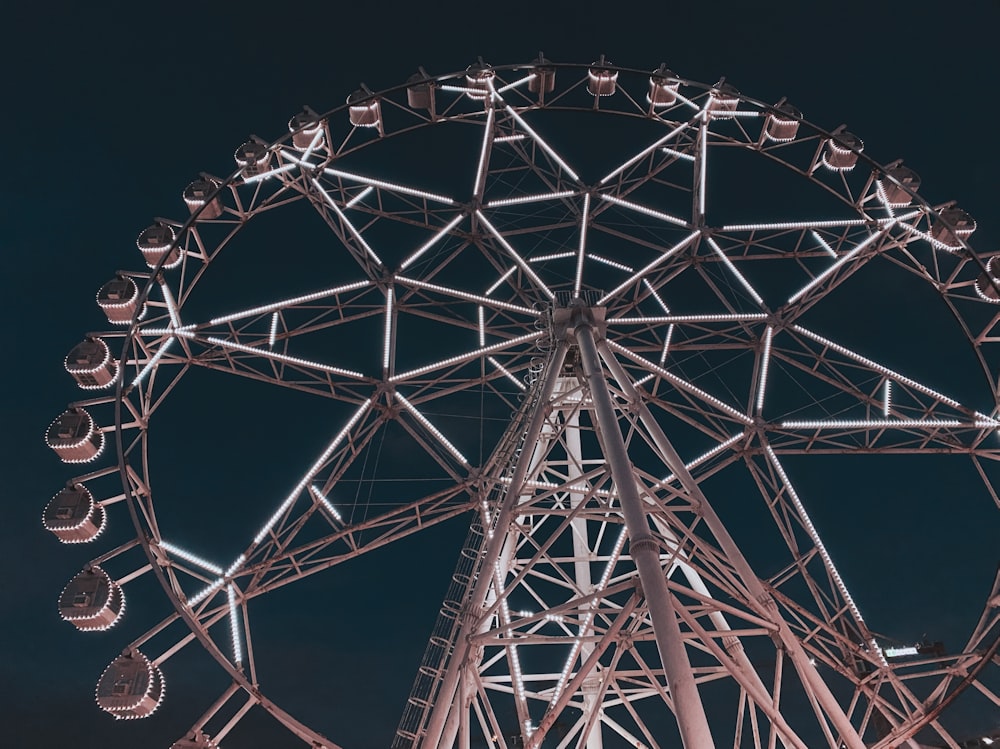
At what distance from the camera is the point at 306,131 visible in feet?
58.4

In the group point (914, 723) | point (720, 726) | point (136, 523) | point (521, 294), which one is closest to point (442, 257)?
point (521, 294)

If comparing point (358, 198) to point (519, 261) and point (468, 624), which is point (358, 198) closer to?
point (519, 261)

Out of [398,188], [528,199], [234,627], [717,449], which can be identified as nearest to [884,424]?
[717,449]

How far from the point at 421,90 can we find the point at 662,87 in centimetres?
559

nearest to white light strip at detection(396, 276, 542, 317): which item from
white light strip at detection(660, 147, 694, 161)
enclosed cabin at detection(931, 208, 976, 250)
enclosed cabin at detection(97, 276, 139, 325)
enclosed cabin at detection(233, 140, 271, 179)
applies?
enclosed cabin at detection(233, 140, 271, 179)

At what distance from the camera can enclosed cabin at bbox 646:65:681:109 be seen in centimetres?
1817

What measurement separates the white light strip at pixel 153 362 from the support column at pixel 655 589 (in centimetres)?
876

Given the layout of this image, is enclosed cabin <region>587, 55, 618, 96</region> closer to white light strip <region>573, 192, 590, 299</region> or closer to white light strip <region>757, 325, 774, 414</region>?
white light strip <region>573, 192, 590, 299</region>

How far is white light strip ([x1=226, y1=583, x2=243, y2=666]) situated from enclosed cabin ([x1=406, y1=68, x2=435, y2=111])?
11.3 m

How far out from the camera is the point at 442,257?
708 inches

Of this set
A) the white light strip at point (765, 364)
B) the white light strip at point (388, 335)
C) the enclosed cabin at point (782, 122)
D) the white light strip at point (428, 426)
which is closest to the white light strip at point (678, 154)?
the enclosed cabin at point (782, 122)

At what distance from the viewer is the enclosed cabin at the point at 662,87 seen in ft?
59.6

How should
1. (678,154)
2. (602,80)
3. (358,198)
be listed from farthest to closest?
1. (602,80)
2. (678,154)
3. (358,198)

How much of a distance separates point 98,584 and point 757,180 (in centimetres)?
4082
